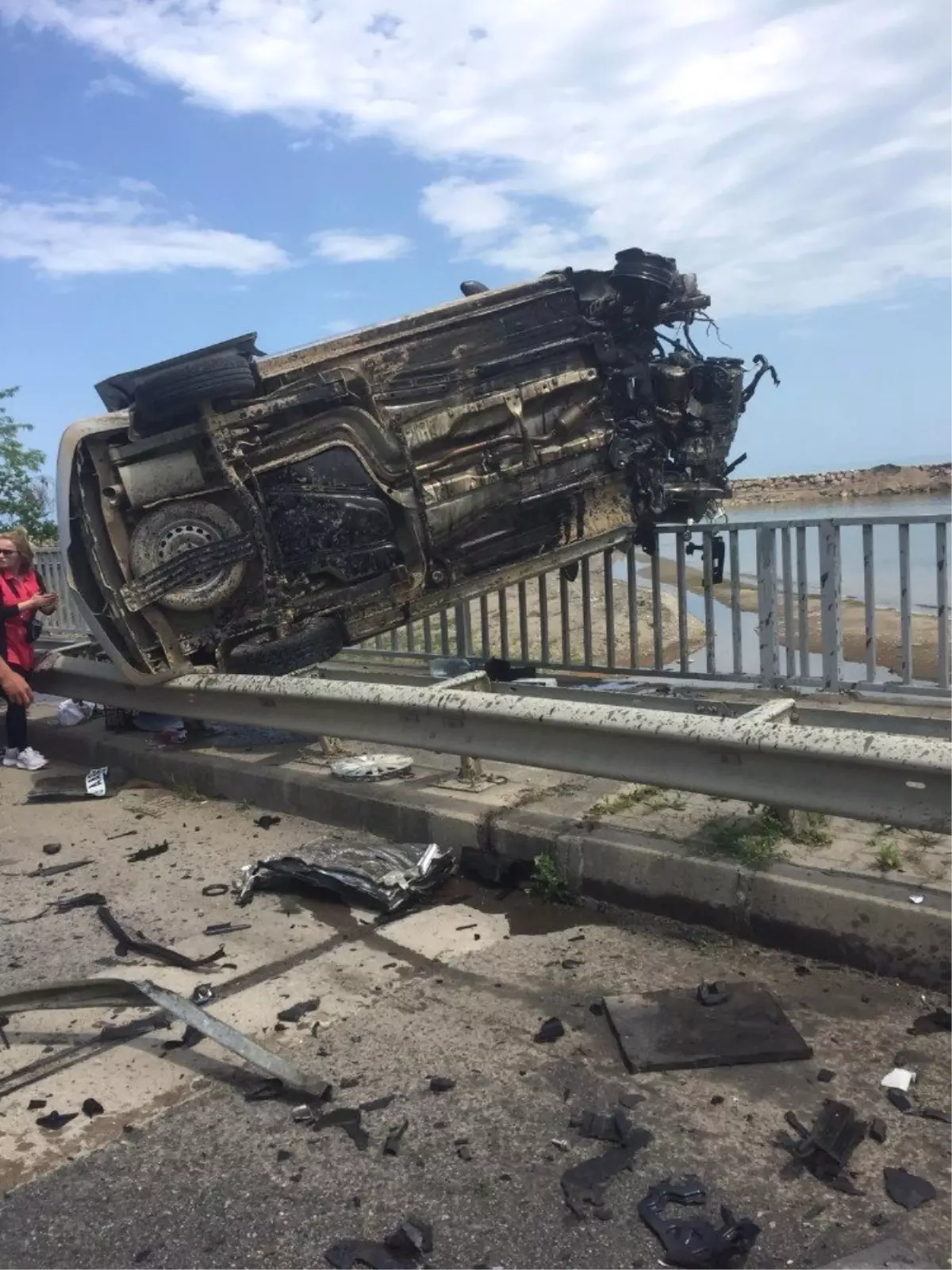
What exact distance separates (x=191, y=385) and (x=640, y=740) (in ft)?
10.5

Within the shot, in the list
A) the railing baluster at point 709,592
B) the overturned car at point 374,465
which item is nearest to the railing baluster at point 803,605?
the railing baluster at point 709,592

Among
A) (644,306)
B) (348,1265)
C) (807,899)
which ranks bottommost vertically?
(348,1265)

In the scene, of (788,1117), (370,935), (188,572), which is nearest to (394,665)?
(188,572)

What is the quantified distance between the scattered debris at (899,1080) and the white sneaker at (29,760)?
19.9 feet

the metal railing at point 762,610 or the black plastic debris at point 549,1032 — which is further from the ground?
the metal railing at point 762,610

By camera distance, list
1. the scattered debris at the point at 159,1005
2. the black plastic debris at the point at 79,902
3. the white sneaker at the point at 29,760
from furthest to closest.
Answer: the white sneaker at the point at 29,760
the black plastic debris at the point at 79,902
the scattered debris at the point at 159,1005

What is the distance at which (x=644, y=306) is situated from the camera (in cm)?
615

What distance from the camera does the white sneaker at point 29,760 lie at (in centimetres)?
714

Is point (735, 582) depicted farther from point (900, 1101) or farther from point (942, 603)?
point (900, 1101)

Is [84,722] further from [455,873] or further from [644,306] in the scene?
[644,306]

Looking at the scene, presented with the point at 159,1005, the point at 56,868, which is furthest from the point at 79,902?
the point at 159,1005

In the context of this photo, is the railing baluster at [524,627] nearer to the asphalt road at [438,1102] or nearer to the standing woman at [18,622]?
the asphalt road at [438,1102]

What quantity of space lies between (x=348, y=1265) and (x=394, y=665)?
18.5ft

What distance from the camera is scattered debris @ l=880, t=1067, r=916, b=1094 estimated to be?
2.75m
